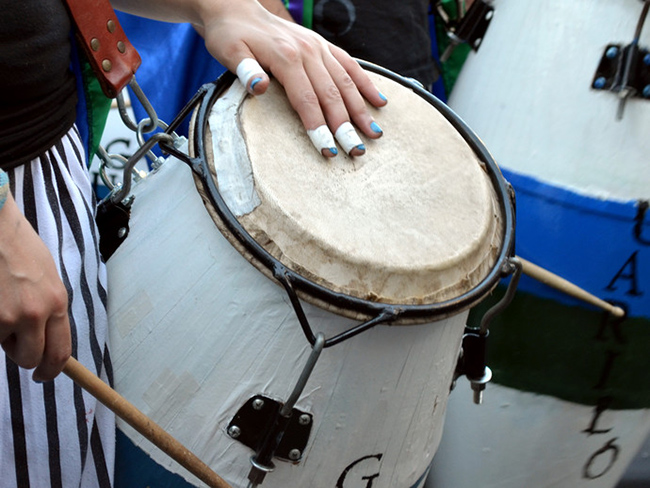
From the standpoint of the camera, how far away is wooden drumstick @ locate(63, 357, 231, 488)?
0.67 metres

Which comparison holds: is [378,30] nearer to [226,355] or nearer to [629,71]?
[629,71]

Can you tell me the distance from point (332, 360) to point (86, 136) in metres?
0.49

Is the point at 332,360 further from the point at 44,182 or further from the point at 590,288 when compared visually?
the point at 590,288

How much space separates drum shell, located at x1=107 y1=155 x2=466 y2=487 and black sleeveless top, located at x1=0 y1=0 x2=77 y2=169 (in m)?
0.15

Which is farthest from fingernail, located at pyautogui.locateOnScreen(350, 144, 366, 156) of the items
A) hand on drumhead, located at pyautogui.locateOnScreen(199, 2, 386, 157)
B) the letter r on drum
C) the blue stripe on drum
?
the blue stripe on drum

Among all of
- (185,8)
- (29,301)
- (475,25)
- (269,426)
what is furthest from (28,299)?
(475,25)

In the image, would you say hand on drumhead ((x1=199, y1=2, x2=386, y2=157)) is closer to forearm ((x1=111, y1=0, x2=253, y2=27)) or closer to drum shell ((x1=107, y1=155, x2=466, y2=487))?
forearm ((x1=111, y1=0, x2=253, y2=27))

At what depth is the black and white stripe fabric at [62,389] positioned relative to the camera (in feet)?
2.45

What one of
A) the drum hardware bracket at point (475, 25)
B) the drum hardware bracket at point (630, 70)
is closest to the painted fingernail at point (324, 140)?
the drum hardware bracket at point (630, 70)

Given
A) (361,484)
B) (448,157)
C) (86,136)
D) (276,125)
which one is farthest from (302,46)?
(361,484)

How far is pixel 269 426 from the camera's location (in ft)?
2.54

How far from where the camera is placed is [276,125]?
844mm

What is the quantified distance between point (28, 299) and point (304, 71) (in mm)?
437

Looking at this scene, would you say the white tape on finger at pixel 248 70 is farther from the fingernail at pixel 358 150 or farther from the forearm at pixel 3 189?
the forearm at pixel 3 189
